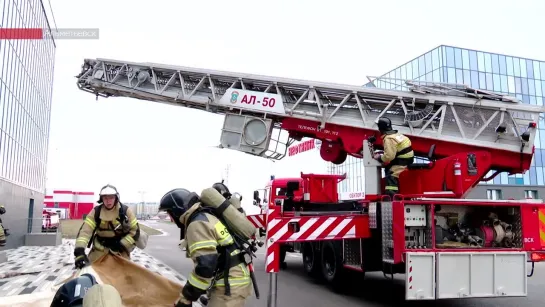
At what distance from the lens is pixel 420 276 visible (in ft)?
18.4

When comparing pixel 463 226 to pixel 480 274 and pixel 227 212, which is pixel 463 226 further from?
pixel 227 212

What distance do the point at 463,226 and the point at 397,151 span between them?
1537 millimetres

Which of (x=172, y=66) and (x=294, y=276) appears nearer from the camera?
(x=172, y=66)

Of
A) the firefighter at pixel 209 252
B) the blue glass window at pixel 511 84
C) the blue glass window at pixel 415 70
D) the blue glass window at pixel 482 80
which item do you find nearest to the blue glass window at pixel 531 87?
the blue glass window at pixel 511 84

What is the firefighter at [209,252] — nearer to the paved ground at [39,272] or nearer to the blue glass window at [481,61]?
the paved ground at [39,272]

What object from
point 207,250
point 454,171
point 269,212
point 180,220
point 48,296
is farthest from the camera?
point 454,171

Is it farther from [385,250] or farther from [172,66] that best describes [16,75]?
[385,250]

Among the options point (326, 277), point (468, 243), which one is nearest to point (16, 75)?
point (326, 277)

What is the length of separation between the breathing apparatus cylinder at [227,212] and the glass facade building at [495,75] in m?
35.2

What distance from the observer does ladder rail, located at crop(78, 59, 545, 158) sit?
706cm

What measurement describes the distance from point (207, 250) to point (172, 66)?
711 centimetres

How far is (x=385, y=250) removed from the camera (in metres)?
6.07

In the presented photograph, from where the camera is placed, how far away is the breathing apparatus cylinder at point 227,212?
3.27 meters

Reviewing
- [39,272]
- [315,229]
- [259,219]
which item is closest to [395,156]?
[315,229]
